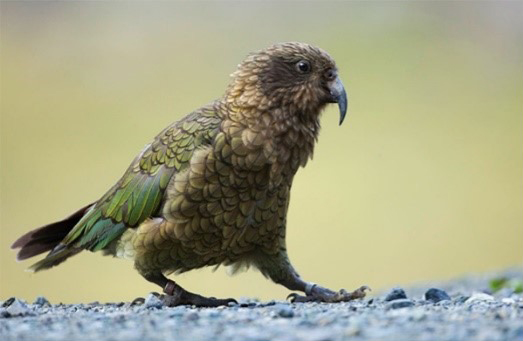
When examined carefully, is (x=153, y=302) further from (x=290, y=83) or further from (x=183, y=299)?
(x=290, y=83)

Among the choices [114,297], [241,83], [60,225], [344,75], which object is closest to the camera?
[241,83]

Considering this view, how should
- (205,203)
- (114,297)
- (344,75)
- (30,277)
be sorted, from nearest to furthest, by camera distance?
(205,203) → (114,297) → (30,277) → (344,75)

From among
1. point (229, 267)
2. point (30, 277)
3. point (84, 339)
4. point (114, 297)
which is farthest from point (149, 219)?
point (30, 277)

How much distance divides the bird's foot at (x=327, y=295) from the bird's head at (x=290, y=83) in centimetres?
113

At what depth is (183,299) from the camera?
21.3 ft

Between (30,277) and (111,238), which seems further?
(30,277)

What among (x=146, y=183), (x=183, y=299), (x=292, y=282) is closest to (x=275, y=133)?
(x=146, y=183)

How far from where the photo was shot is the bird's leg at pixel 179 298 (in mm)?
6383

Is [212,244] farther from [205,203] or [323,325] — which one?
[323,325]

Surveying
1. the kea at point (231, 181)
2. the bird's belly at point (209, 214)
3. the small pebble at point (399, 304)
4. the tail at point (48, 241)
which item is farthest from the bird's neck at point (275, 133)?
the tail at point (48, 241)

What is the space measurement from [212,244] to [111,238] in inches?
31.8

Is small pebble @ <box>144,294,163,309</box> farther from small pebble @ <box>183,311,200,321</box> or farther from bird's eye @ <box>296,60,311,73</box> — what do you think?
bird's eye @ <box>296,60,311,73</box>

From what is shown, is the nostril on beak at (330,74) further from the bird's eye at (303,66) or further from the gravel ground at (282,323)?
the gravel ground at (282,323)

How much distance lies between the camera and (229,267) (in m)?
7.06
